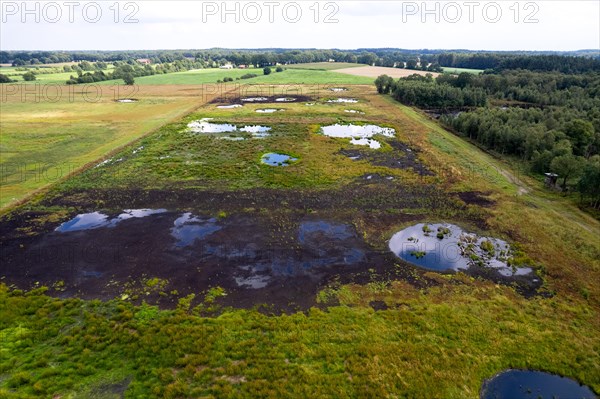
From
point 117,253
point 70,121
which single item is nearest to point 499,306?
point 117,253

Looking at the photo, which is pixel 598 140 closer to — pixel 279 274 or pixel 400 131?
pixel 400 131

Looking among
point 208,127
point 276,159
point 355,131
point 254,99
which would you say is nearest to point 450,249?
point 276,159

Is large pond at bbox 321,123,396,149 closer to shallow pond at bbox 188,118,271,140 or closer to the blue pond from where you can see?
shallow pond at bbox 188,118,271,140

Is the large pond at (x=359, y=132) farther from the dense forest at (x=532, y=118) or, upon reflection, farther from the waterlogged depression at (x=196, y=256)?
the waterlogged depression at (x=196, y=256)

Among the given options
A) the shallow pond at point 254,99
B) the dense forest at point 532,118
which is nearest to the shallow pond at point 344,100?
the dense forest at point 532,118

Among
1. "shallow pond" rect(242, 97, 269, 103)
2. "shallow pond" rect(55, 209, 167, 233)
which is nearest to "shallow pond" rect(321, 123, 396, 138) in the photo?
"shallow pond" rect(242, 97, 269, 103)

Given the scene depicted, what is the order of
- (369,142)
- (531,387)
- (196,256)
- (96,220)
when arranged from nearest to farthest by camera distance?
(531,387) → (196,256) → (96,220) → (369,142)

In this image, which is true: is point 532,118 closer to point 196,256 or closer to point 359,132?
point 359,132
